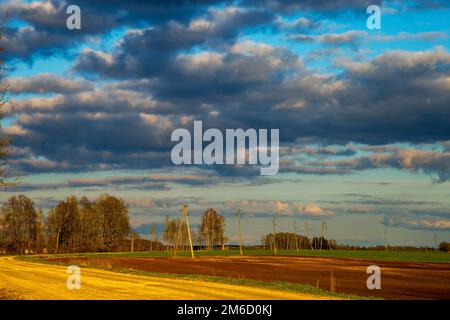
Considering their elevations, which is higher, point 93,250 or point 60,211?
point 60,211

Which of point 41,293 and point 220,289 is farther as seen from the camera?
point 220,289

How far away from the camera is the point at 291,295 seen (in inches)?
1097

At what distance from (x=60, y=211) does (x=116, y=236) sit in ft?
62.2

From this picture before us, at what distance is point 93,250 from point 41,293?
140 meters

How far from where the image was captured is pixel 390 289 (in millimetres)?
35781
